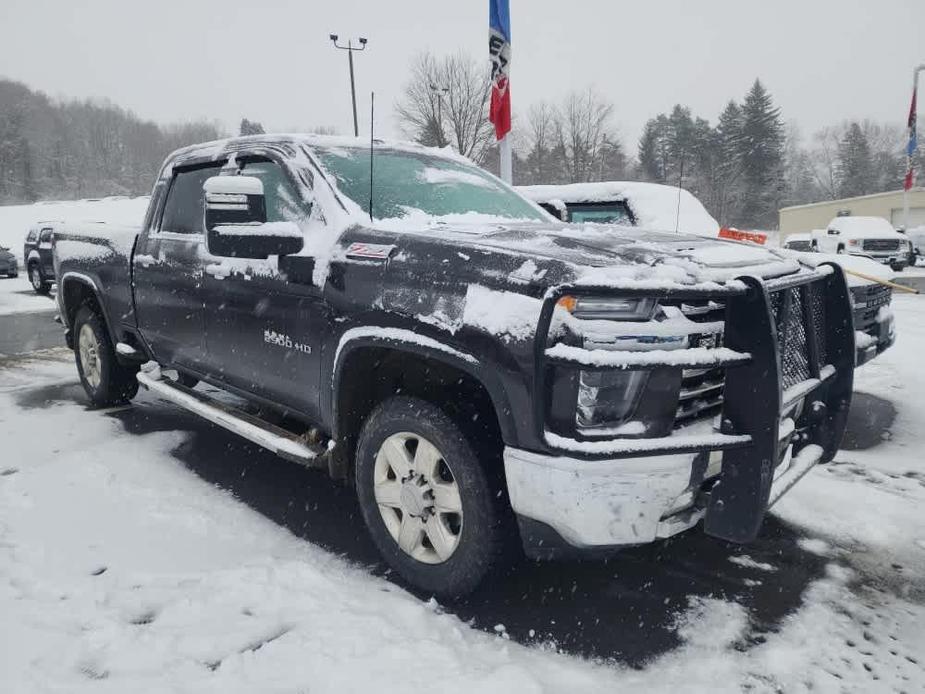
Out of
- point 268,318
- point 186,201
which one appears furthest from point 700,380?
point 186,201

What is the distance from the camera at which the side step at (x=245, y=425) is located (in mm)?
3115

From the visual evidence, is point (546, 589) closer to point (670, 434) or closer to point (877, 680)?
point (670, 434)

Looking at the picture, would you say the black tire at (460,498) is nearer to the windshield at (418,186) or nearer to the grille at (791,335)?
the windshield at (418,186)

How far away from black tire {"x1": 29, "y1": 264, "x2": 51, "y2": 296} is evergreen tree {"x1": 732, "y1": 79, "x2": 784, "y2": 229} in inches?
1523

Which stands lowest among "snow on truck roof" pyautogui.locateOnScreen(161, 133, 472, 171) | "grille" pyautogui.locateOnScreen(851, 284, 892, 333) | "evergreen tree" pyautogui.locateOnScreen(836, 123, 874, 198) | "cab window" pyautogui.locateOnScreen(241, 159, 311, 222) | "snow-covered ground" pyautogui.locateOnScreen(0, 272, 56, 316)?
"snow-covered ground" pyautogui.locateOnScreen(0, 272, 56, 316)

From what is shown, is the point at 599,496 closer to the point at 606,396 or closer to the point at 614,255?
the point at 606,396

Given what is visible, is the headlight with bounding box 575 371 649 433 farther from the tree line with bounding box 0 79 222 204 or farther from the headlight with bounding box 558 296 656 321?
the tree line with bounding box 0 79 222 204

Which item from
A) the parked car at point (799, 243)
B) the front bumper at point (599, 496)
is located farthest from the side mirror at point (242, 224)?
the parked car at point (799, 243)

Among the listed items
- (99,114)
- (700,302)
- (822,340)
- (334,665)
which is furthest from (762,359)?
(99,114)

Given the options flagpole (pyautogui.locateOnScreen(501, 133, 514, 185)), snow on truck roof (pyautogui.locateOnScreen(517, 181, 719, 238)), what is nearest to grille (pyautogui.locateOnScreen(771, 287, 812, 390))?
snow on truck roof (pyautogui.locateOnScreen(517, 181, 719, 238))

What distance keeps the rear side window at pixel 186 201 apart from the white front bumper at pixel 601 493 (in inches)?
108

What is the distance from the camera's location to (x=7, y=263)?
20.3 meters

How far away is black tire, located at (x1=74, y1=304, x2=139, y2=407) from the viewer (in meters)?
5.18

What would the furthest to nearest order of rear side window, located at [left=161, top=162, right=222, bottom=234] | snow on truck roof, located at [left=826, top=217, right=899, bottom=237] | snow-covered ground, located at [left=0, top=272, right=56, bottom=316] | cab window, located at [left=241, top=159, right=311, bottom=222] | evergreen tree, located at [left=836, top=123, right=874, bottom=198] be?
evergreen tree, located at [left=836, top=123, right=874, bottom=198]
snow on truck roof, located at [left=826, top=217, right=899, bottom=237]
snow-covered ground, located at [left=0, top=272, right=56, bottom=316]
rear side window, located at [left=161, top=162, right=222, bottom=234]
cab window, located at [left=241, top=159, right=311, bottom=222]
